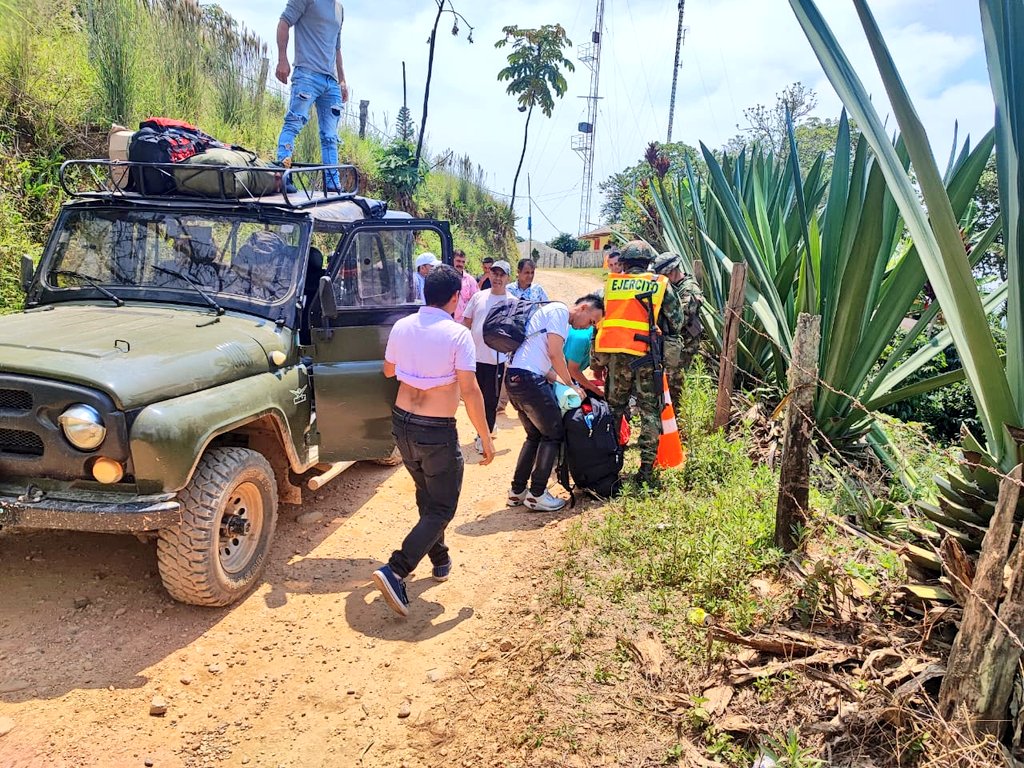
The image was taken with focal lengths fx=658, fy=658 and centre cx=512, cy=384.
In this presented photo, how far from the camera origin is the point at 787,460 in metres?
3.13

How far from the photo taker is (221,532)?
3.46 m

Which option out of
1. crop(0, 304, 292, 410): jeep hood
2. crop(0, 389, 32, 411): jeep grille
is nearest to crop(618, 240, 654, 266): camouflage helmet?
crop(0, 304, 292, 410): jeep hood

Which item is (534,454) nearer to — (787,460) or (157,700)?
(787,460)

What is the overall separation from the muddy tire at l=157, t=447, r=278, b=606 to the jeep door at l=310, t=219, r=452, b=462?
2.09 ft

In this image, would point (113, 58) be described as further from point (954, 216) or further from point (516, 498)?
point (954, 216)

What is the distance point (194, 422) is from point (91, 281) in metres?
1.57

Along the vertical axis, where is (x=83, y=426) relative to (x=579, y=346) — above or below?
below

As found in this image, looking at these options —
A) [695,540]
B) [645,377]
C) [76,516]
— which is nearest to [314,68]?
[645,377]

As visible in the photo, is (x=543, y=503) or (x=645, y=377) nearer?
(x=645, y=377)

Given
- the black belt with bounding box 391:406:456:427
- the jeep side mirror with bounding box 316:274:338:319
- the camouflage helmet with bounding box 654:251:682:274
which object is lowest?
the black belt with bounding box 391:406:456:427

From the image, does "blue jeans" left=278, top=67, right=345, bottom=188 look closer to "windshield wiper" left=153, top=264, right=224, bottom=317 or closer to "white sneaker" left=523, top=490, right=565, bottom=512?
"windshield wiper" left=153, top=264, right=224, bottom=317

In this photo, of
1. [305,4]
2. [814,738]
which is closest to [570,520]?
[814,738]

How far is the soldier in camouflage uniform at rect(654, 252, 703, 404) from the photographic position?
5051 millimetres

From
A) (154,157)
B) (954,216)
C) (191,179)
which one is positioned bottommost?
(954,216)
